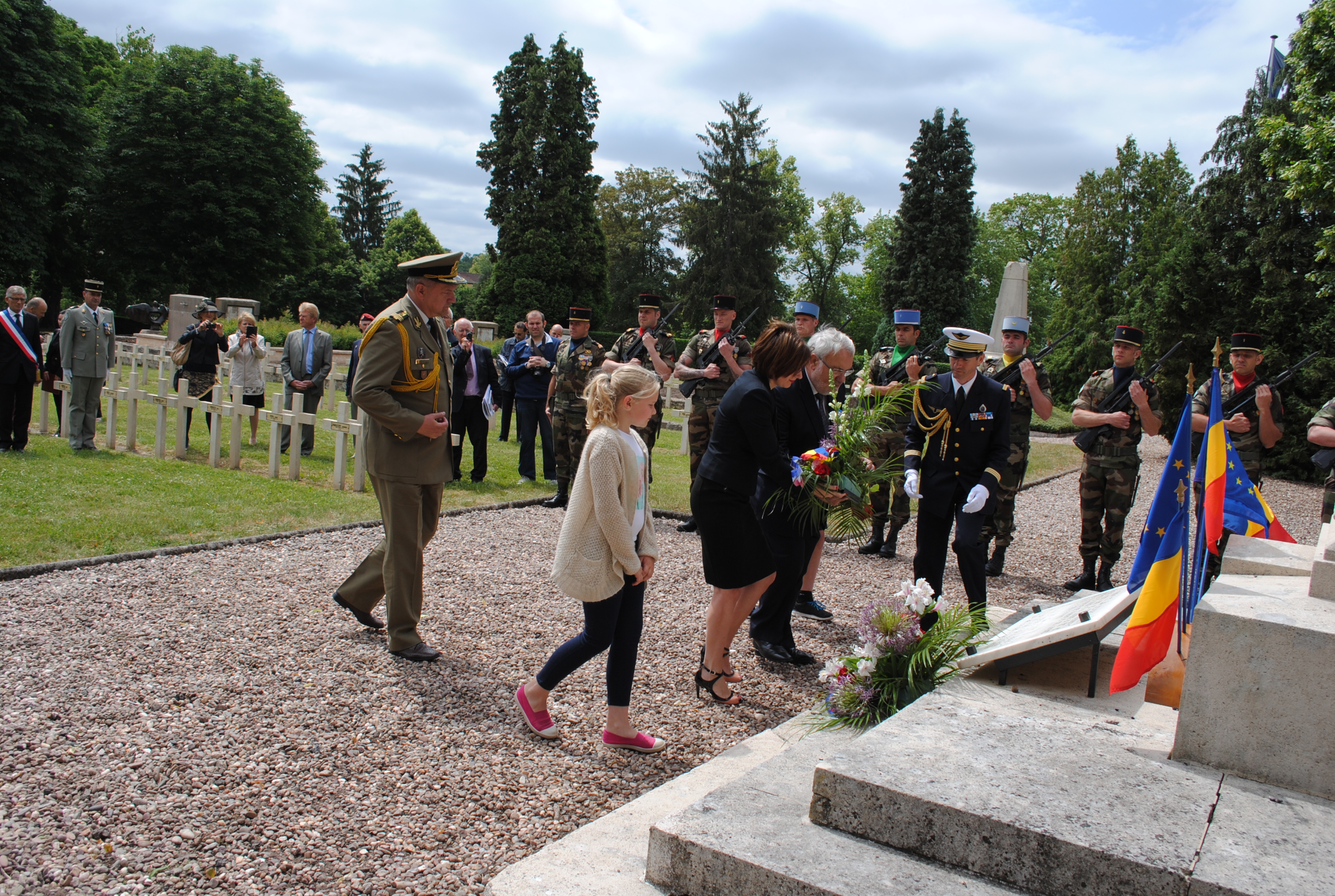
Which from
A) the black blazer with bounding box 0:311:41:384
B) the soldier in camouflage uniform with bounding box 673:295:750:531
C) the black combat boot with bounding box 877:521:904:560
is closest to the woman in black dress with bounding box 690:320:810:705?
the soldier in camouflage uniform with bounding box 673:295:750:531

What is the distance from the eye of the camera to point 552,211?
141 ft

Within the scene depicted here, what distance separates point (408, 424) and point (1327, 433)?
6957mm

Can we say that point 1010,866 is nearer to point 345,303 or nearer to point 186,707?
point 186,707

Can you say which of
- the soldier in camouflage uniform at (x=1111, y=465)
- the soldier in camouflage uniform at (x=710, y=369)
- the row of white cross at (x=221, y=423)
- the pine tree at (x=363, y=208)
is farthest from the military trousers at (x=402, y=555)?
the pine tree at (x=363, y=208)

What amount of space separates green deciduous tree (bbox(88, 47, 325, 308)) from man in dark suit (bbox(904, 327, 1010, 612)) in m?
40.3

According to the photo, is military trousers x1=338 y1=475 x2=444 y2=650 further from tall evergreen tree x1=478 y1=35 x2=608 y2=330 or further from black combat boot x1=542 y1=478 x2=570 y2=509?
tall evergreen tree x1=478 y1=35 x2=608 y2=330

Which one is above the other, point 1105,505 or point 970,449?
point 970,449

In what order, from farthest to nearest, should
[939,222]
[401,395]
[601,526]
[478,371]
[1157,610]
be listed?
[939,222], [478,371], [401,395], [601,526], [1157,610]

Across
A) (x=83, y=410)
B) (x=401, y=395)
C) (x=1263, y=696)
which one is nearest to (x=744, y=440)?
(x=401, y=395)

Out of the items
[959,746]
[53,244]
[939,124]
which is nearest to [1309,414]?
[959,746]

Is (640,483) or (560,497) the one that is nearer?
(640,483)

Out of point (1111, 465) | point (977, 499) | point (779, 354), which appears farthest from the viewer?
point (1111, 465)

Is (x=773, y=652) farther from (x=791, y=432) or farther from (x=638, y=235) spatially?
(x=638, y=235)

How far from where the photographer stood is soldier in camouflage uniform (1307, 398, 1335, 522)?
695 centimetres
